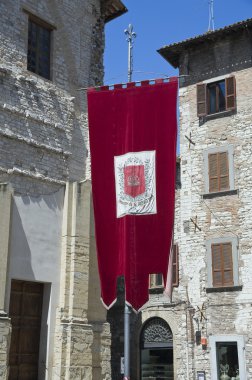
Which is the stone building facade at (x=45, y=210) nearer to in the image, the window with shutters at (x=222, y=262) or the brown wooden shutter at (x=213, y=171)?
the window with shutters at (x=222, y=262)

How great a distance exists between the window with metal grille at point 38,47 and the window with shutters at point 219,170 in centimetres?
798

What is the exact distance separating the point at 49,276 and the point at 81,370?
92.6 inches

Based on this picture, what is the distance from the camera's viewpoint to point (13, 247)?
502 inches

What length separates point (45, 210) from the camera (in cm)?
1368

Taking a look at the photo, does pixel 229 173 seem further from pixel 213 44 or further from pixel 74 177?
pixel 74 177

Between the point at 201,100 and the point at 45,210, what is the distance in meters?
10.0

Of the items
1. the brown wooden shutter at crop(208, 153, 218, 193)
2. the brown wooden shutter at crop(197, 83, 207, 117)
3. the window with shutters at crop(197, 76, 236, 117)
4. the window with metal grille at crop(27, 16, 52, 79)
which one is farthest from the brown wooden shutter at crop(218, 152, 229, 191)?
the window with metal grille at crop(27, 16, 52, 79)

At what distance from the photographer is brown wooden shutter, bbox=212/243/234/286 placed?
19.1m

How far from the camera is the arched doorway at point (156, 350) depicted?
20.8 metres

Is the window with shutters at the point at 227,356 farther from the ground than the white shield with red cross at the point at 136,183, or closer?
closer

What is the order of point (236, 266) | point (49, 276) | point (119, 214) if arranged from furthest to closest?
A: point (236, 266) → point (49, 276) → point (119, 214)

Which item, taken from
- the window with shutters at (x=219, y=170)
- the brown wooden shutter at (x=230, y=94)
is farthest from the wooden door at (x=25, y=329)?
the brown wooden shutter at (x=230, y=94)

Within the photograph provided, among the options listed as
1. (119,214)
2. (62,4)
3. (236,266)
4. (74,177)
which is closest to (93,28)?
(62,4)

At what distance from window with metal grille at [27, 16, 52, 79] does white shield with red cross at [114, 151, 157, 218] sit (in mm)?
4407
